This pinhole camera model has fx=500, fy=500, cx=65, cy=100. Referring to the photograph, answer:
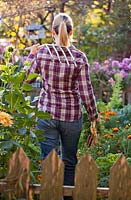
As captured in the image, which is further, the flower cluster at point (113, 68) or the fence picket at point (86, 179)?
the flower cluster at point (113, 68)

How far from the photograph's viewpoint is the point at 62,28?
11.6 ft

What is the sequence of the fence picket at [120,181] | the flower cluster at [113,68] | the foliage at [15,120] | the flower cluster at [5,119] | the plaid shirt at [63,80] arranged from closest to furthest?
the fence picket at [120,181] < the flower cluster at [5,119] < the foliage at [15,120] < the plaid shirt at [63,80] < the flower cluster at [113,68]

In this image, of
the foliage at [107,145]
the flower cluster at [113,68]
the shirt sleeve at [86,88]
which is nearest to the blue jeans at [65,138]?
the shirt sleeve at [86,88]

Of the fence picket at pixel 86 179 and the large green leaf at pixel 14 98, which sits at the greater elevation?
the large green leaf at pixel 14 98

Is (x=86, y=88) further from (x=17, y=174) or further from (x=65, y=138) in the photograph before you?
(x=17, y=174)

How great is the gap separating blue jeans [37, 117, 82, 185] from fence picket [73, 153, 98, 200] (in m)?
0.83

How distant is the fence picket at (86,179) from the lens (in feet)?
8.94

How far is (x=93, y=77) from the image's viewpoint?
351 inches

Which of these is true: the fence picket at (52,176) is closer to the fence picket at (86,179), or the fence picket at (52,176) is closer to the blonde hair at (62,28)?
the fence picket at (86,179)

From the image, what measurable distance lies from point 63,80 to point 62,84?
0.03 meters

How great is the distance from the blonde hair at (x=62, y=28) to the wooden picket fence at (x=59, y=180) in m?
1.10

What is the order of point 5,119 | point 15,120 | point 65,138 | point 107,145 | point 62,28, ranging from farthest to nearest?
point 107,145, point 65,138, point 62,28, point 15,120, point 5,119

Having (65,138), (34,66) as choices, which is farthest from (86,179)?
(34,66)

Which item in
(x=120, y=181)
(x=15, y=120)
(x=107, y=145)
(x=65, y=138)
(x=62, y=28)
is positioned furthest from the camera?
(x=107, y=145)
